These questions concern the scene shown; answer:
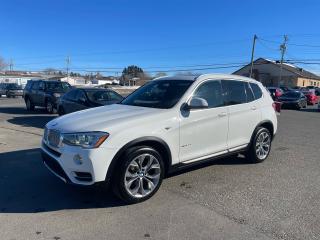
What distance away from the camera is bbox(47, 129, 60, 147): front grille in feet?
16.0

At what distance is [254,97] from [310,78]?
296 feet

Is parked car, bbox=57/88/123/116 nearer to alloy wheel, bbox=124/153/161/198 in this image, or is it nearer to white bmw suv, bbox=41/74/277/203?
white bmw suv, bbox=41/74/277/203

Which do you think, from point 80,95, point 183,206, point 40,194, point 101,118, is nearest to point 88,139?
point 101,118

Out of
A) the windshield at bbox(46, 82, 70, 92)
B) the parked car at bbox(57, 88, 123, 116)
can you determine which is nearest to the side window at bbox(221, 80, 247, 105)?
the parked car at bbox(57, 88, 123, 116)

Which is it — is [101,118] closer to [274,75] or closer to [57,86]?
[57,86]

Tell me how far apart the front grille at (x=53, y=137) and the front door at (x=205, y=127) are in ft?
5.78

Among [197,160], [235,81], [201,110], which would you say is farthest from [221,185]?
[235,81]

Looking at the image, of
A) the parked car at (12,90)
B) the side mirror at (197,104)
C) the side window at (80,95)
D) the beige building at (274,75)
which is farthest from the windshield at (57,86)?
the beige building at (274,75)

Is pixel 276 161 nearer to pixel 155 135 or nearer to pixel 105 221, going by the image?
pixel 155 135

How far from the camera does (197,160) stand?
5.64m

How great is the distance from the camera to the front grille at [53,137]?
16.0ft

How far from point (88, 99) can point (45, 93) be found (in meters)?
6.65

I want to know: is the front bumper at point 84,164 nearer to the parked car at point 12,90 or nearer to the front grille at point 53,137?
the front grille at point 53,137

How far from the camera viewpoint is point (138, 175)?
4.89 m
